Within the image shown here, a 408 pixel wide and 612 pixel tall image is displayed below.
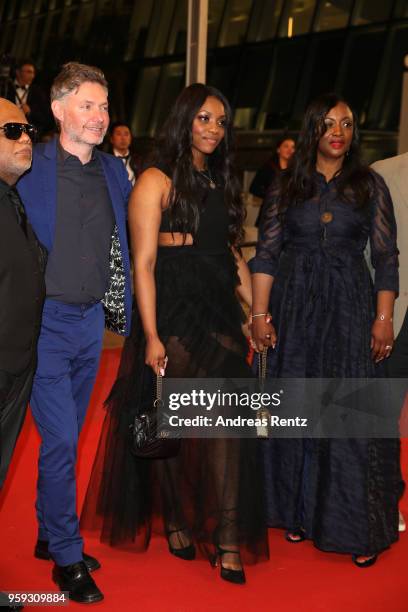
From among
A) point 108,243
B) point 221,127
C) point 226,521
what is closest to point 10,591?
point 226,521

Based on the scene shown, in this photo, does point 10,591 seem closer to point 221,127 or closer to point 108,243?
point 108,243

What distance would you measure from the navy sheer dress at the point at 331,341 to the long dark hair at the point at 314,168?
1.3 inches

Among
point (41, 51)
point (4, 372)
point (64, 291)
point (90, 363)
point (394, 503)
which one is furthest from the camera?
point (41, 51)

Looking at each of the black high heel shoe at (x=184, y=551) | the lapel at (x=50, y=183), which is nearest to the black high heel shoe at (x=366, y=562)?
the black high heel shoe at (x=184, y=551)

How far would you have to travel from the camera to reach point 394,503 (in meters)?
3.93

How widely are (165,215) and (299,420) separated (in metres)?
1.15

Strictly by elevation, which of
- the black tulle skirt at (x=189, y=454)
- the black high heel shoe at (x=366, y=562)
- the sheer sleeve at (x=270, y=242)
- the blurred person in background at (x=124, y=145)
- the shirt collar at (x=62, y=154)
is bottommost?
the black high heel shoe at (x=366, y=562)

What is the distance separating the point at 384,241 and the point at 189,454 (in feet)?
4.21

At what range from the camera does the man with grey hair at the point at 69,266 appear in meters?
3.28

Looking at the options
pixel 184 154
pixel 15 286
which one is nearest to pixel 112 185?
pixel 184 154

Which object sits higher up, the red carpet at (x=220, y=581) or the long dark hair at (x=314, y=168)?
the long dark hair at (x=314, y=168)

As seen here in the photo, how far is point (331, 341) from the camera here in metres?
3.90

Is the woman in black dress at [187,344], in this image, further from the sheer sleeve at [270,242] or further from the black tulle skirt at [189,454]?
the sheer sleeve at [270,242]

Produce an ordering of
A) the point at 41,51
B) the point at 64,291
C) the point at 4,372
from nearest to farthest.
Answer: the point at 4,372
the point at 64,291
the point at 41,51
